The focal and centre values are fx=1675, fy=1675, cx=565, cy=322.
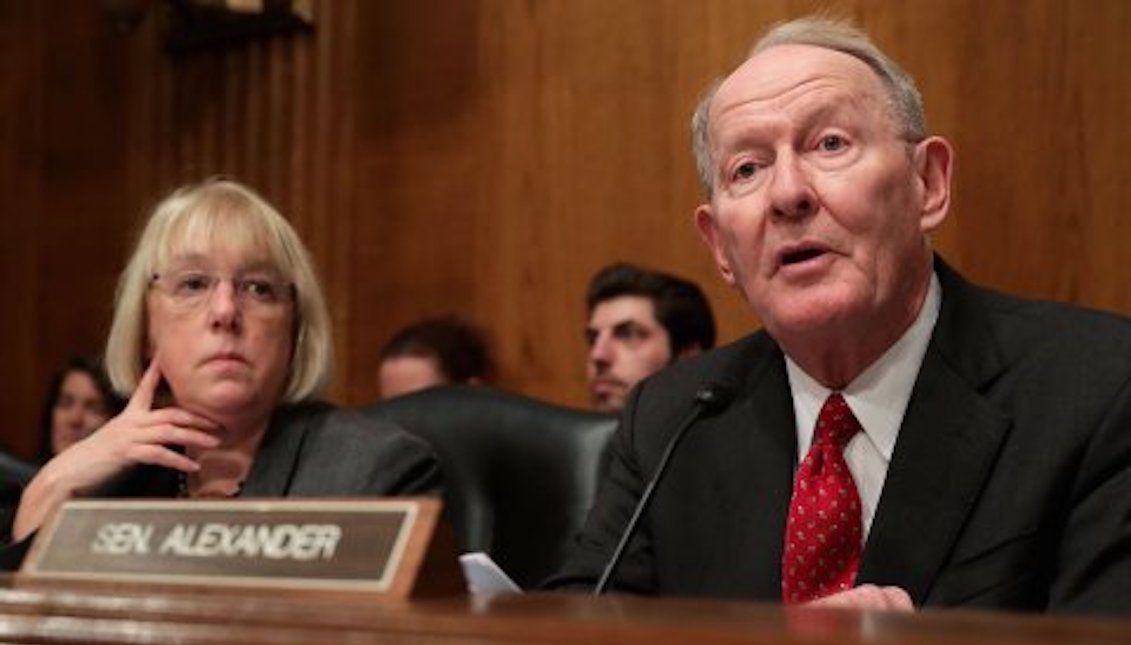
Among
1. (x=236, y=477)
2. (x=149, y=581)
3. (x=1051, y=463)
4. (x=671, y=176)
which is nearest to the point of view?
(x=149, y=581)

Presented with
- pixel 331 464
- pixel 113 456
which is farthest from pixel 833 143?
pixel 113 456

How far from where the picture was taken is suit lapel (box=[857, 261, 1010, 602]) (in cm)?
200

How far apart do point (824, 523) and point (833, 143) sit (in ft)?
1.66

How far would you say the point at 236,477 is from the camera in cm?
289

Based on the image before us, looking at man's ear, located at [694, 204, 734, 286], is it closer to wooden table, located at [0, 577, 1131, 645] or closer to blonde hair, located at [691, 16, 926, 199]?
blonde hair, located at [691, 16, 926, 199]

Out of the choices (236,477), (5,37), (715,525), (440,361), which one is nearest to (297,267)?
(236,477)

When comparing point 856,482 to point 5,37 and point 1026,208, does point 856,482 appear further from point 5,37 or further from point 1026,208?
point 5,37

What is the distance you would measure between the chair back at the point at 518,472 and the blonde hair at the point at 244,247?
31 cm

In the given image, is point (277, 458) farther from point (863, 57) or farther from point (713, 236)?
point (863, 57)

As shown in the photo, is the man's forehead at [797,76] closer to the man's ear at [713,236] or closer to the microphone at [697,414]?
the man's ear at [713,236]

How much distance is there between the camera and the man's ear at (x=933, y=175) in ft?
7.49

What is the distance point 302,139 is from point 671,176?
1.39m

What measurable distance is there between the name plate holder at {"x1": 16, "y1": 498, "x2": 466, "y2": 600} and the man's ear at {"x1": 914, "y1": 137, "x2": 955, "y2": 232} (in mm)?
1127

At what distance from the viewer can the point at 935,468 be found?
2047 mm
